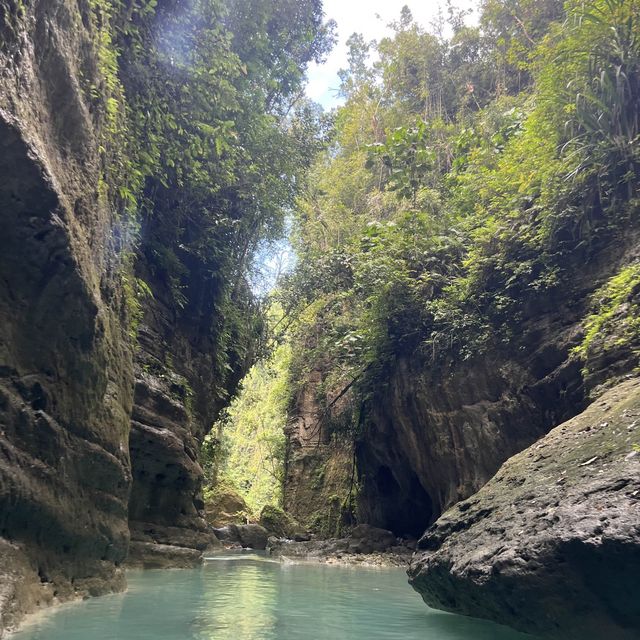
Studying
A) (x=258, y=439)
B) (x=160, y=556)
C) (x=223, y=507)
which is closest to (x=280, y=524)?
(x=223, y=507)

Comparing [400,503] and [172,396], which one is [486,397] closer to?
[172,396]

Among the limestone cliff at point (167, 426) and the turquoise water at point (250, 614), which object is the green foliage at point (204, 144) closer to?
the limestone cliff at point (167, 426)

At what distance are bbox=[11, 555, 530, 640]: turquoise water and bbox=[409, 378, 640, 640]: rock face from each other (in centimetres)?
43

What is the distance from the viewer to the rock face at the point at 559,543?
3.14 meters

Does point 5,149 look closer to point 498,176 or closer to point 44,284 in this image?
point 44,284

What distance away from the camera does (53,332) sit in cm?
469

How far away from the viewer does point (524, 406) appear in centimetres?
881

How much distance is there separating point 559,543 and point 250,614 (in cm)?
303

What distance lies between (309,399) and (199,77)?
12916 mm

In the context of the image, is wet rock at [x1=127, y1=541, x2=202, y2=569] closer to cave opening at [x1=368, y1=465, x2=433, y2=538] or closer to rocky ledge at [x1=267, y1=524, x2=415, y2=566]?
rocky ledge at [x1=267, y1=524, x2=415, y2=566]

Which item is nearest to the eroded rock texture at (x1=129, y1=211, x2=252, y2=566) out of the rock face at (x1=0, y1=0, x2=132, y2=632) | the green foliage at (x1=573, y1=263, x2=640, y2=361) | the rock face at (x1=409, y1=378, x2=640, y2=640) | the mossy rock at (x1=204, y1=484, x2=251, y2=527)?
the rock face at (x1=0, y1=0, x2=132, y2=632)

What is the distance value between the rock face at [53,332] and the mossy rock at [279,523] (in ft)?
37.5

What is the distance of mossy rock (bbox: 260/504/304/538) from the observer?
16.5 metres

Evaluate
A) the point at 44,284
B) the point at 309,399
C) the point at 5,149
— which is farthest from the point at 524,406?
the point at 309,399
